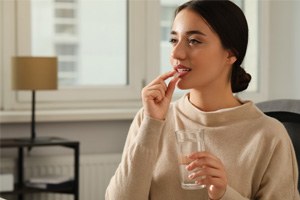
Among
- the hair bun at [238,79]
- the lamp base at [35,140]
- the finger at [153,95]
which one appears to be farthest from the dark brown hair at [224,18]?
the lamp base at [35,140]

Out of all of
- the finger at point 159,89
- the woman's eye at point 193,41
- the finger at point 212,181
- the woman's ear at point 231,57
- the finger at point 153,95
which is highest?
the woman's eye at point 193,41

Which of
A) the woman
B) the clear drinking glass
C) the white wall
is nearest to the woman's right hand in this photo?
the woman

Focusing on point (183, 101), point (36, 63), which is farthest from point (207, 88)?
point (36, 63)

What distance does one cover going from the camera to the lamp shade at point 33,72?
340 centimetres

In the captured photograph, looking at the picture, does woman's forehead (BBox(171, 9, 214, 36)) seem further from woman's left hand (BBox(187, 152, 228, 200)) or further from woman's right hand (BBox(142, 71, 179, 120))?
woman's left hand (BBox(187, 152, 228, 200))

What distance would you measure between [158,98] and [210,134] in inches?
7.5

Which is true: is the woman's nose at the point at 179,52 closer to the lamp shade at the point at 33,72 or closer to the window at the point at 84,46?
the lamp shade at the point at 33,72

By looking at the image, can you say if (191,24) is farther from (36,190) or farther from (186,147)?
(36,190)

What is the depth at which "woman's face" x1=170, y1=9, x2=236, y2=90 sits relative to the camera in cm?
172

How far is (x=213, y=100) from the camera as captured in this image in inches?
72.8

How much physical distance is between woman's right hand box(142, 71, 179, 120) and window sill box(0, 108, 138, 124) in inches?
81.3

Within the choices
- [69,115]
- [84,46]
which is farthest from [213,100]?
[84,46]

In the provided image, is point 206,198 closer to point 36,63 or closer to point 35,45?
point 36,63

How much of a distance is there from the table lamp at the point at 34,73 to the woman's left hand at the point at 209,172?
1.98 m
